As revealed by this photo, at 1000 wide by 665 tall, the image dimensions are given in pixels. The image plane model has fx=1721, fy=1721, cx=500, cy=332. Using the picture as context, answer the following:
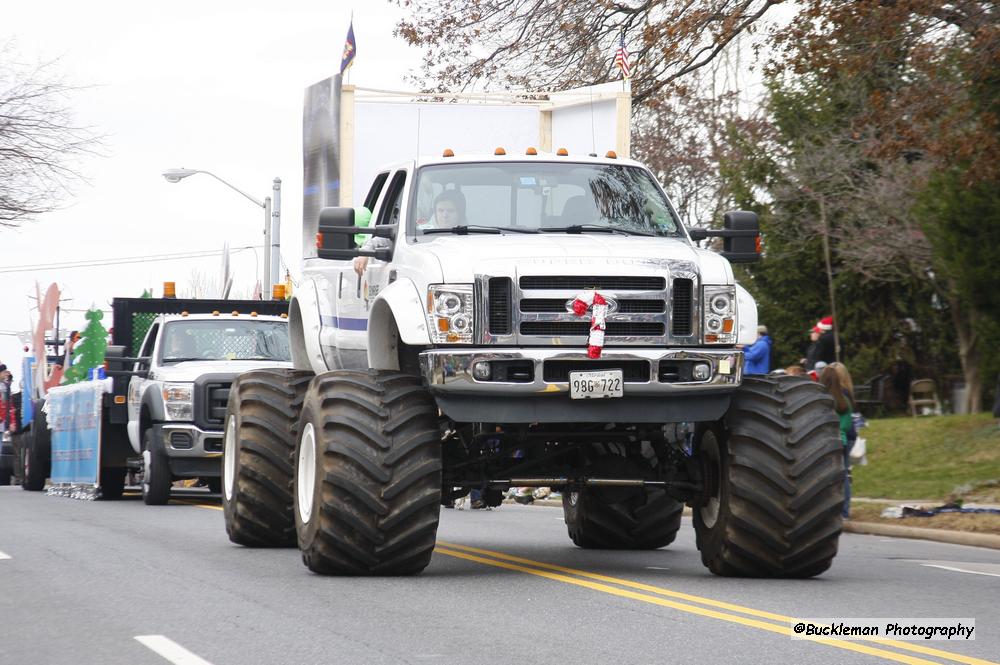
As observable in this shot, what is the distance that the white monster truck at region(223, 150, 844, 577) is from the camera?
1076 centimetres

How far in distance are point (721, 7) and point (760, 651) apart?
50.8 ft

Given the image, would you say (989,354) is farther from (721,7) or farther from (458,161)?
(458,161)

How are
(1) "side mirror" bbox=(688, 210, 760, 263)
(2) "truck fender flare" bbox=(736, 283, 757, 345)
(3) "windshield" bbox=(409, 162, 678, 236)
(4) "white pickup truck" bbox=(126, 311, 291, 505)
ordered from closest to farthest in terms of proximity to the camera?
(2) "truck fender flare" bbox=(736, 283, 757, 345)
(1) "side mirror" bbox=(688, 210, 760, 263)
(3) "windshield" bbox=(409, 162, 678, 236)
(4) "white pickup truck" bbox=(126, 311, 291, 505)

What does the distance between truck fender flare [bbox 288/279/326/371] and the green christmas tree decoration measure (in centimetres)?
1470

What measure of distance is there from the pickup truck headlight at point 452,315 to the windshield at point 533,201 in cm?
115

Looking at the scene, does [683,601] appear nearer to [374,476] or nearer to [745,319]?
[374,476]

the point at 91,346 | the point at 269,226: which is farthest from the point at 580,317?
the point at 269,226

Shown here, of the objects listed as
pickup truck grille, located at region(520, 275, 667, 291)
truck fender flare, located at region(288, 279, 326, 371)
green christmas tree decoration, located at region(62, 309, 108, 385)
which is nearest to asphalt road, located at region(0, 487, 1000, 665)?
truck fender flare, located at region(288, 279, 326, 371)

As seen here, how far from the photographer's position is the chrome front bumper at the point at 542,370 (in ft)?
35.0

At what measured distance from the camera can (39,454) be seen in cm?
2955

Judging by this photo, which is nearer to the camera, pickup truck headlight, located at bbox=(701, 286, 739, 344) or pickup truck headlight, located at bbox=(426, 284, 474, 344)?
pickup truck headlight, located at bbox=(426, 284, 474, 344)

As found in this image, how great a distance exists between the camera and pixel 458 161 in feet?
41.0

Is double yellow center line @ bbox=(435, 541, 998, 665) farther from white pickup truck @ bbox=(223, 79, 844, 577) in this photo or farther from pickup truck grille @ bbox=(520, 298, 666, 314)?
pickup truck grille @ bbox=(520, 298, 666, 314)

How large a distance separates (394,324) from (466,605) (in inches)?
107
